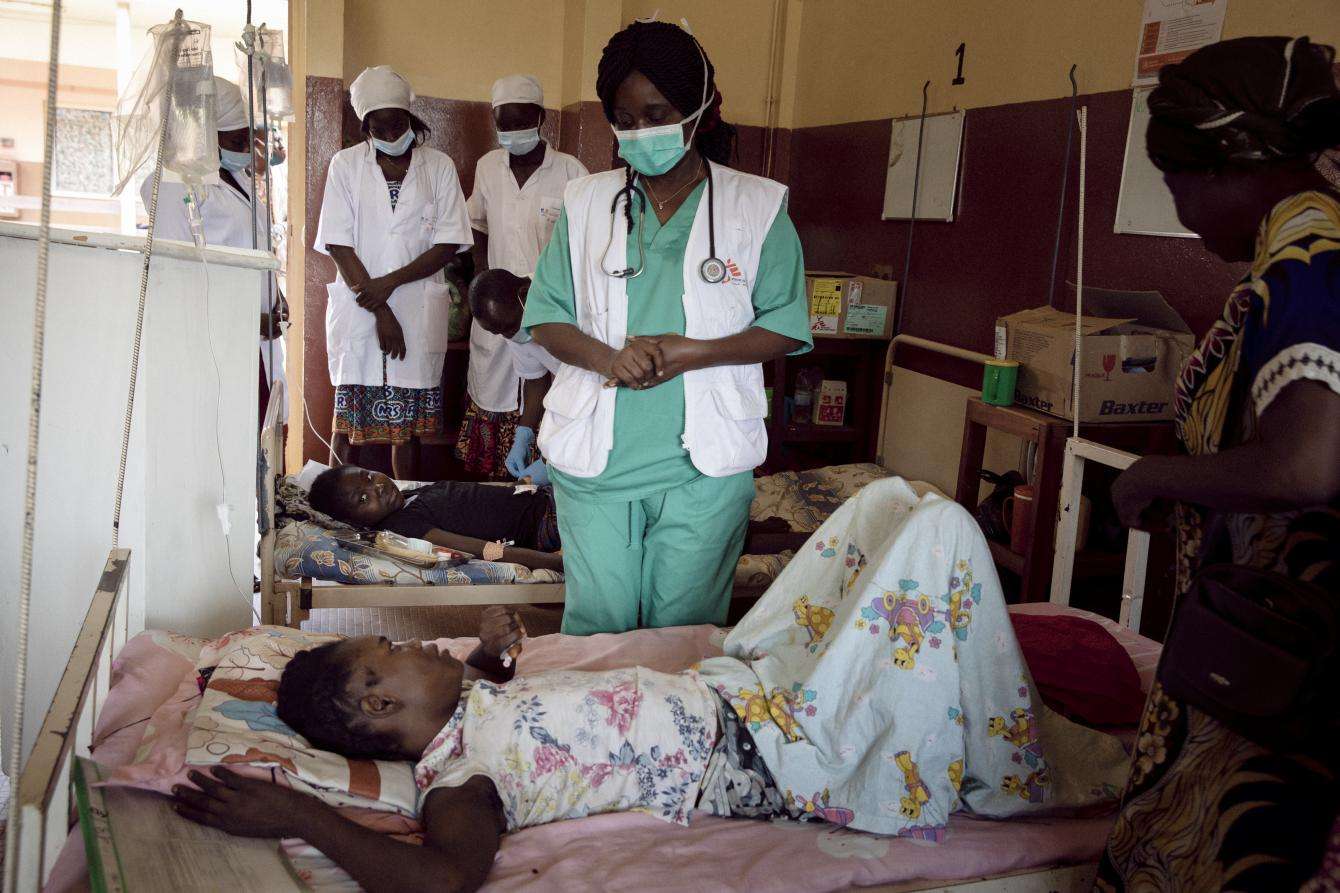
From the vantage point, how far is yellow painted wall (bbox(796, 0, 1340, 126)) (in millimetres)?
3119

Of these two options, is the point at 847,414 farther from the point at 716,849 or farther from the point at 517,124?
the point at 716,849

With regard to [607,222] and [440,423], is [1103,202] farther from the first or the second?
[440,423]

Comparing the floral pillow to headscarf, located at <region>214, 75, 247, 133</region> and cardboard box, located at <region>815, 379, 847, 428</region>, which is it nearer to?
headscarf, located at <region>214, 75, 247, 133</region>

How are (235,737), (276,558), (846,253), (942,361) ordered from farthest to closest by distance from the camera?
(846,253)
(942,361)
(276,558)
(235,737)

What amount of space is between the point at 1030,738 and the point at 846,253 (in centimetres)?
376

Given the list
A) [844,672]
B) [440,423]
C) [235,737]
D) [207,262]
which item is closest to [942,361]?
[440,423]

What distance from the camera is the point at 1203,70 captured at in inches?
51.4

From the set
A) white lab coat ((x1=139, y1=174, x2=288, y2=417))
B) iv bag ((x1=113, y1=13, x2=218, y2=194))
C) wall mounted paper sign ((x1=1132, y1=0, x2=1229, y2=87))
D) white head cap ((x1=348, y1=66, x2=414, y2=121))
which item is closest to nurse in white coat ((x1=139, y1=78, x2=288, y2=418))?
white lab coat ((x1=139, y1=174, x2=288, y2=417))

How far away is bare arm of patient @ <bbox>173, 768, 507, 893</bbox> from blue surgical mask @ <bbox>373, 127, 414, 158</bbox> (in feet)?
11.2

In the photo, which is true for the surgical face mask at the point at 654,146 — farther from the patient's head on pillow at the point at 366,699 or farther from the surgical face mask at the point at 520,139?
the surgical face mask at the point at 520,139

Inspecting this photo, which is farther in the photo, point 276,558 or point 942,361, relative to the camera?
point 942,361

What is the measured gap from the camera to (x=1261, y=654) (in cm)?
119

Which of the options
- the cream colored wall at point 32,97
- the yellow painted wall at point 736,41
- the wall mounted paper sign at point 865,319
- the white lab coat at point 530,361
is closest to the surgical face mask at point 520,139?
the white lab coat at point 530,361

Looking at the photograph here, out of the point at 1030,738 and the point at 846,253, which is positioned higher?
the point at 846,253
